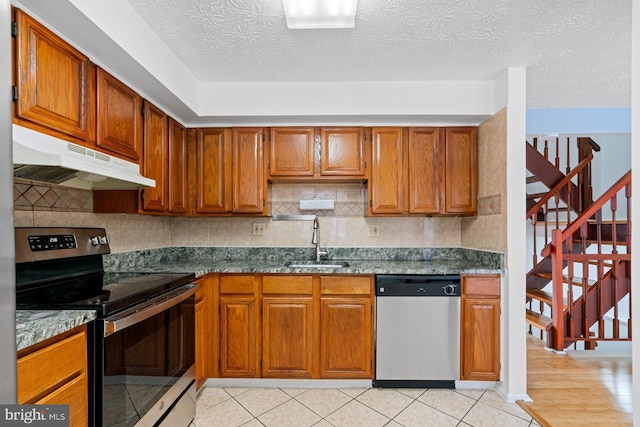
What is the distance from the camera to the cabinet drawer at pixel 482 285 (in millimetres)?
2434

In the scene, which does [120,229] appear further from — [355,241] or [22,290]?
[355,241]

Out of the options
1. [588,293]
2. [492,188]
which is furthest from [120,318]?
[588,293]

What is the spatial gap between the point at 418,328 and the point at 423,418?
0.57 m

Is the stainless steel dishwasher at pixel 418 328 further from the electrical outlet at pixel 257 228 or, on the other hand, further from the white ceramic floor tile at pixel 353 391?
the electrical outlet at pixel 257 228

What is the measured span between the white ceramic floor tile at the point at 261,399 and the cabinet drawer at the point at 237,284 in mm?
729

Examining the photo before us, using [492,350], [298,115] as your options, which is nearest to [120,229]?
[298,115]

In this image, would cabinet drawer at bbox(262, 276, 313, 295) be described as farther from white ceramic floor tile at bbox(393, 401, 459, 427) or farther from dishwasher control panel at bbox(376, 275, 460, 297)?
white ceramic floor tile at bbox(393, 401, 459, 427)

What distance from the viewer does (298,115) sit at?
8.68ft

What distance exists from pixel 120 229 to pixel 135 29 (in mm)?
1366

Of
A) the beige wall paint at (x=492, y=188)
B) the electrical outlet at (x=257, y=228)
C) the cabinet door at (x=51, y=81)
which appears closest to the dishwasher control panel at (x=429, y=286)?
the beige wall paint at (x=492, y=188)

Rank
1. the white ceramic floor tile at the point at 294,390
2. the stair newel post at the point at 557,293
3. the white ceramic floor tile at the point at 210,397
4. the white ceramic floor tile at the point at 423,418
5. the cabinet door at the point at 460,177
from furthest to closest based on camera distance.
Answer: the stair newel post at the point at 557,293, the cabinet door at the point at 460,177, the white ceramic floor tile at the point at 294,390, the white ceramic floor tile at the point at 210,397, the white ceramic floor tile at the point at 423,418

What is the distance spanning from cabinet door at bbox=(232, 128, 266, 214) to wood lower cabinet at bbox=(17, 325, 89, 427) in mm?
1637

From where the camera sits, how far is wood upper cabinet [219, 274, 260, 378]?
246cm

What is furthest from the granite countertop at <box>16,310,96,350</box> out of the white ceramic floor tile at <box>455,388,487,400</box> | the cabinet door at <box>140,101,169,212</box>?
the white ceramic floor tile at <box>455,388,487,400</box>
